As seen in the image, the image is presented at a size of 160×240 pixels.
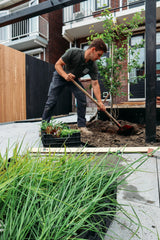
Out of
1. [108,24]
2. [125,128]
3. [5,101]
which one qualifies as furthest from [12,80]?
[125,128]

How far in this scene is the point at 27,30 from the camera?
10.9m

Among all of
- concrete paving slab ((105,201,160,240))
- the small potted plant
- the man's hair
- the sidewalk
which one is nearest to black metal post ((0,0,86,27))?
the man's hair

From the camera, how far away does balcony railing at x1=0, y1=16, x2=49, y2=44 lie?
1029 cm

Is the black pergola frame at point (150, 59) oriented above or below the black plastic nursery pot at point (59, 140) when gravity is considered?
above

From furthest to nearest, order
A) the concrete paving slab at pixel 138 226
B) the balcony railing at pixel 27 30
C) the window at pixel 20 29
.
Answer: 1. the window at pixel 20 29
2. the balcony railing at pixel 27 30
3. the concrete paving slab at pixel 138 226

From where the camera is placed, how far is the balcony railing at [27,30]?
10.3 metres

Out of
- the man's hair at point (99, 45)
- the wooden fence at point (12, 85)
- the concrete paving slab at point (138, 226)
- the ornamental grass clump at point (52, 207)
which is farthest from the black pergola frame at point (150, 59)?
the wooden fence at point (12, 85)

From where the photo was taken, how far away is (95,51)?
2865 millimetres

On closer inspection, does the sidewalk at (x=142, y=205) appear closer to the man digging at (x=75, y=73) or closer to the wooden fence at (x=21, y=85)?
the man digging at (x=75, y=73)

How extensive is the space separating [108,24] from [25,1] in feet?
33.8

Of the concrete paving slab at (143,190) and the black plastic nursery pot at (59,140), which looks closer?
the concrete paving slab at (143,190)

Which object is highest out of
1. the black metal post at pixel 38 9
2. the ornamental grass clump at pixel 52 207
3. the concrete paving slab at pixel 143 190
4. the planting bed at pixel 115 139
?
the black metal post at pixel 38 9

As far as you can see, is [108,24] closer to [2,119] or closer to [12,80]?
[12,80]

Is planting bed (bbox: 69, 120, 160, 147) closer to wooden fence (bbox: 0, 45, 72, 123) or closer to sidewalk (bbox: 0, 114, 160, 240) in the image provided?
sidewalk (bbox: 0, 114, 160, 240)
